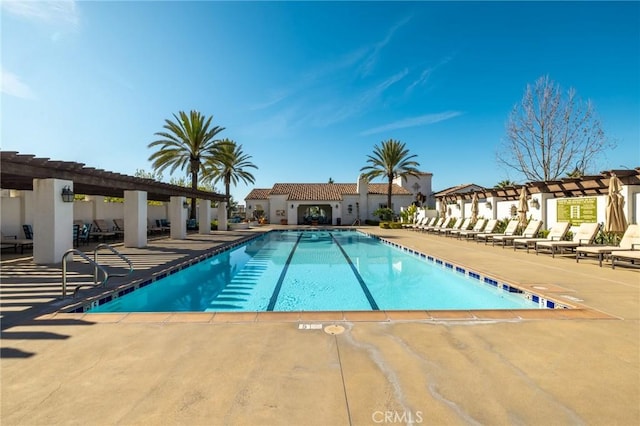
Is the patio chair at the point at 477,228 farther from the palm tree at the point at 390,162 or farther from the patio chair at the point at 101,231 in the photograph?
the patio chair at the point at 101,231

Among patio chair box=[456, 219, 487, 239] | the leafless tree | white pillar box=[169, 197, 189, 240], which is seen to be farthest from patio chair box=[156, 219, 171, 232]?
the leafless tree

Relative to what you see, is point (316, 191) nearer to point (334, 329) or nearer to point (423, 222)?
point (423, 222)

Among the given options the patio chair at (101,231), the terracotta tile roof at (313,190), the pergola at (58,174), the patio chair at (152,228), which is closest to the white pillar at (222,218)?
the patio chair at (152,228)

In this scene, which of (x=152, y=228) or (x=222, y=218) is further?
(x=222, y=218)

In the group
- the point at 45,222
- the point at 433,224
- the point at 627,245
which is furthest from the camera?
the point at 433,224

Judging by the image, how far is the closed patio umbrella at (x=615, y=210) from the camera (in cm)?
990

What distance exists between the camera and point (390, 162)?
102ft

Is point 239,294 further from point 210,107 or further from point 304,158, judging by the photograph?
point 304,158

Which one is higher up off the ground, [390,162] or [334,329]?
[390,162]

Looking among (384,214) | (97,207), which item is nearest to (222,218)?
(97,207)

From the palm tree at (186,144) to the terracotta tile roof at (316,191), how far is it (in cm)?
1482

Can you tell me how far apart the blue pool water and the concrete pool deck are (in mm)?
1734

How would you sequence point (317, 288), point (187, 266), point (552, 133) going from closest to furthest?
1. point (317, 288)
2. point (187, 266)
3. point (552, 133)

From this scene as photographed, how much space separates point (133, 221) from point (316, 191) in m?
28.1
